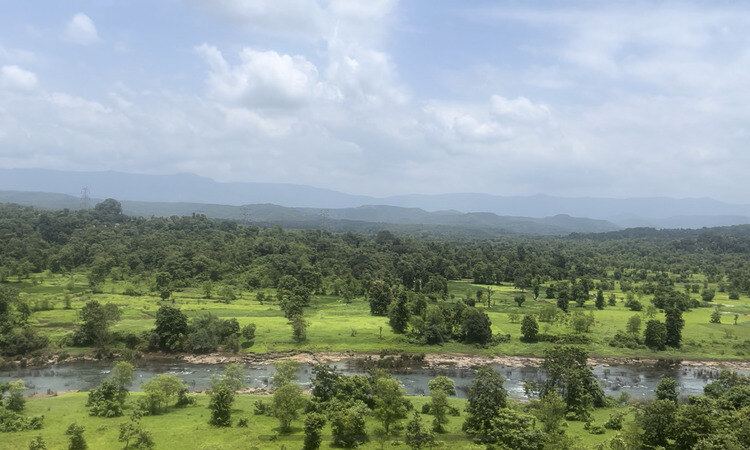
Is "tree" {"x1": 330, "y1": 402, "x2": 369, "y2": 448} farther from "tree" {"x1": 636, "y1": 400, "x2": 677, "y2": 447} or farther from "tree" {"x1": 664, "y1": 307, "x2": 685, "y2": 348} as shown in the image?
"tree" {"x1": 664, "y1": 307, "x2": 685, "y2": 348}

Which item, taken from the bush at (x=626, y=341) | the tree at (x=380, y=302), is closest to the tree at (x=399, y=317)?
the tree at (x=380, y=302)

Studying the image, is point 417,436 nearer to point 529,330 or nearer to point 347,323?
point 529,330

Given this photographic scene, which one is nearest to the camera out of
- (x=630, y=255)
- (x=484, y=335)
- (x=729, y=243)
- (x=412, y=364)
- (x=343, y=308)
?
(x=412, y=364)

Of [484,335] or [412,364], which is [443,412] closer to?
[412,364]

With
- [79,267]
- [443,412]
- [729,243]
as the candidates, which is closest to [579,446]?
[443,412]

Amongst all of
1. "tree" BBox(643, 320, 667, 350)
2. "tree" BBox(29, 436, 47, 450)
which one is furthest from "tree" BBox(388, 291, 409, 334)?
"tree" BBox(29, 436, 47, 450)

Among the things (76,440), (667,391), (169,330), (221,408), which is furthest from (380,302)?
(76,440)

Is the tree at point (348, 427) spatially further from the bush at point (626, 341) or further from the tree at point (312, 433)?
the bush at point (626, 341)
